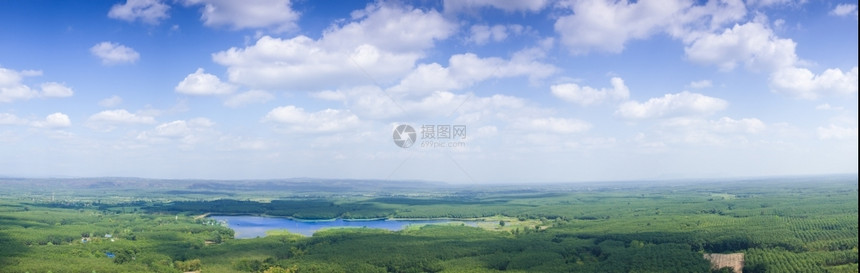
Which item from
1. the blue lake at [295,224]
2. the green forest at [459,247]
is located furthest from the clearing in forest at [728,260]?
the blue lake at [295,224]

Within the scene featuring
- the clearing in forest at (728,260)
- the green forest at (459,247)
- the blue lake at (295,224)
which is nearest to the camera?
the clearing in forest at (728,260)

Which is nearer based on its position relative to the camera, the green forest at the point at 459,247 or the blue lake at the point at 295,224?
the green forest at the point at 459,247

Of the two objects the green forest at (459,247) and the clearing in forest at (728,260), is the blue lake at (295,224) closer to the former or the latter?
the green forest at (459,247)

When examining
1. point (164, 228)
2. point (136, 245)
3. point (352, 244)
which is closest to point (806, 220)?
point (352, 244)

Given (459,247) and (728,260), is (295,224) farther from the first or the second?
(728,260)

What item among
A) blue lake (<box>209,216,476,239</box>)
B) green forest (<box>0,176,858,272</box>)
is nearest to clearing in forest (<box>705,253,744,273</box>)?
green forest (<box>0,176,858,272</box>)

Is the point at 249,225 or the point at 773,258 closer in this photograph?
the point at 773,258

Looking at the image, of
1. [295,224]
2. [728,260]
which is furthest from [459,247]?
[295,224]

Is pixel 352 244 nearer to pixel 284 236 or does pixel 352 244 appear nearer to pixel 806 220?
pixel 284 236
